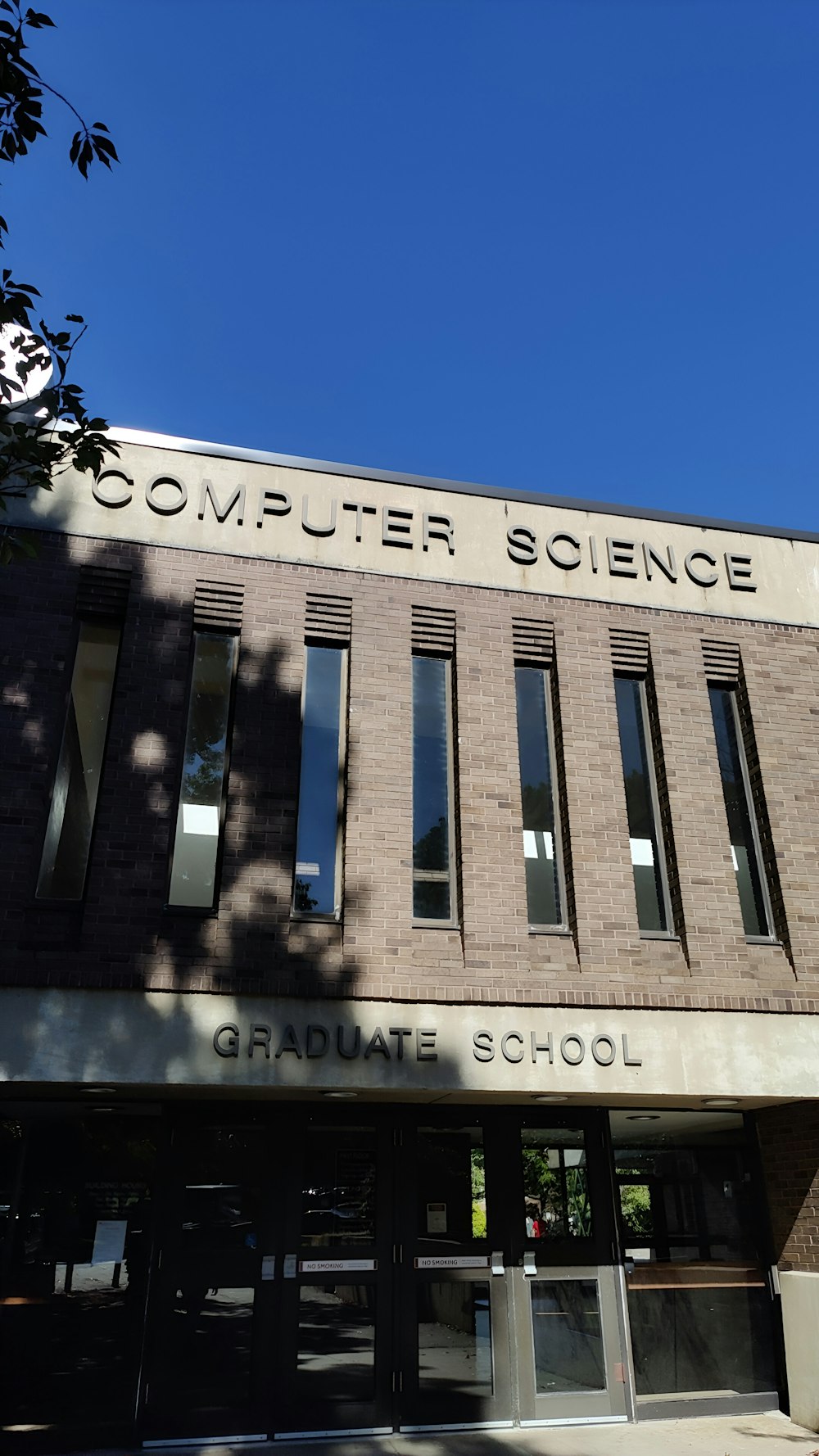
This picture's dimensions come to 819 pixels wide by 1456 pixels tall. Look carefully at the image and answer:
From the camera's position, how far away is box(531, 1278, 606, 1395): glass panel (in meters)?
8.78

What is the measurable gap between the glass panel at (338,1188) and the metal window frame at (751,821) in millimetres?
4045

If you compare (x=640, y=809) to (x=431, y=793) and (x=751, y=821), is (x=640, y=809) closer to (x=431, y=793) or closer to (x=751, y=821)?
(x=751, y=821)

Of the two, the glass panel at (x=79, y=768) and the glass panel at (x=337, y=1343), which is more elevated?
the glass panel at (x=79, y=768)

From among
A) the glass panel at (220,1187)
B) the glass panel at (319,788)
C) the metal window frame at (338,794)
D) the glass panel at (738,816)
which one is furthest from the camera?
the glass panel at (738,816)

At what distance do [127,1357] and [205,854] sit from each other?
403cm

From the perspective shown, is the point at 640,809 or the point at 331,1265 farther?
the point at 640,809

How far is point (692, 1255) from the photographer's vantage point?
9.46 metres

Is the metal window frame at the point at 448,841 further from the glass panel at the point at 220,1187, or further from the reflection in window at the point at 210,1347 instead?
the reflection in window at the point at 210,1347

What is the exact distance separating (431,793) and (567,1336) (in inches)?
192

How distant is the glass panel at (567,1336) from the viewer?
28.8 ft

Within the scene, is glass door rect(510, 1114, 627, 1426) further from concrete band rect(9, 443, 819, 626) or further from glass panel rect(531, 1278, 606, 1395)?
concrete band rect(9, 443, 819, 626)

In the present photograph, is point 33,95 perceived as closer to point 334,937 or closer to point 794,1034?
point 334,937

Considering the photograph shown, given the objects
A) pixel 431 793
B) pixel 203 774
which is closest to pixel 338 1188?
pixel 431 793

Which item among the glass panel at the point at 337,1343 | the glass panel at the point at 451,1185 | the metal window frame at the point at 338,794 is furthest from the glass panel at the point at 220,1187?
the metal window frame at the point at 338,794
